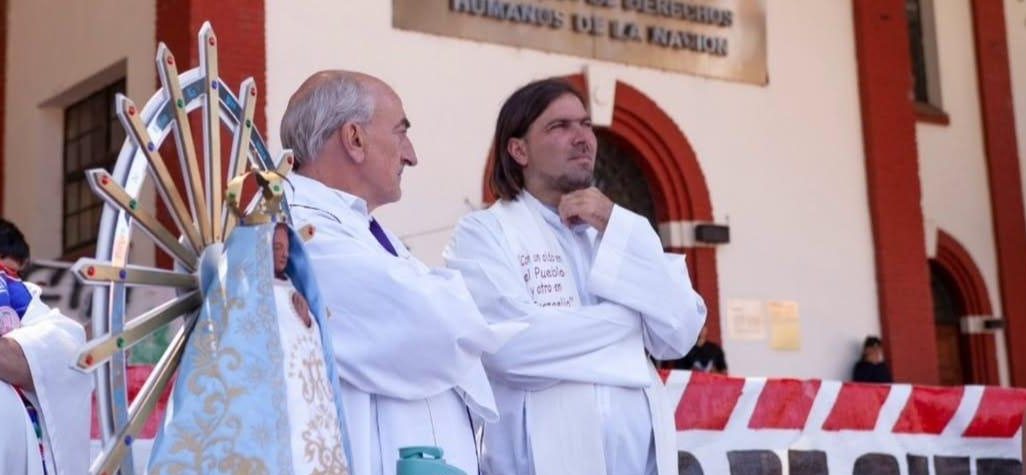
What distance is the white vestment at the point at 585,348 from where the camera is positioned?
13.1ft

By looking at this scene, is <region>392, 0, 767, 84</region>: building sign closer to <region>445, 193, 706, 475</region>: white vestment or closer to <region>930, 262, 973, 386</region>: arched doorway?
<region>930, 262, 973, 386</region>: arched doorway

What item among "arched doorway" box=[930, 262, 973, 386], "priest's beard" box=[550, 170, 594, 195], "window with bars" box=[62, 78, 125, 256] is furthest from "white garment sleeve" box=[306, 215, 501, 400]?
"arched doorway" box=[930, 262, 973, 386]

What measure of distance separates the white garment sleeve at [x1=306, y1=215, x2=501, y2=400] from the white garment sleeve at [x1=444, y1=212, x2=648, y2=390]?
0.64 metres

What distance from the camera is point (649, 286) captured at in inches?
161

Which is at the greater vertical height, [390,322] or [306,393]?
[390,322]

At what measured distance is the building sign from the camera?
1126 cm

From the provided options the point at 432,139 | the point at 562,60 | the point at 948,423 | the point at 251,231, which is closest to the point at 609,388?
the point at 251,231

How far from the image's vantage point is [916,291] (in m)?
13.9

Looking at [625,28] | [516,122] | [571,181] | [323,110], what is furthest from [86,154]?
[323,110]

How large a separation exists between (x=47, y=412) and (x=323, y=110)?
1181 millimetres

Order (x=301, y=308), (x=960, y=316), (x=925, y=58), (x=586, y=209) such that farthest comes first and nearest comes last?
(x=960, y=316)
(x=925, y=58)
(x=586, y=209)
(x=301, y=308)

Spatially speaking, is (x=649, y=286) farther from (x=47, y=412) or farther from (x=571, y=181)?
(x=47, y=412)

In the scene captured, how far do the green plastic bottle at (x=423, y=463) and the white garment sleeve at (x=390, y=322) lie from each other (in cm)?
25

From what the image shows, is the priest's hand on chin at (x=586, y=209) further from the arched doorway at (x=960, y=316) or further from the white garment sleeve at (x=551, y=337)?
the arched doorway at (x=960, y=316)
